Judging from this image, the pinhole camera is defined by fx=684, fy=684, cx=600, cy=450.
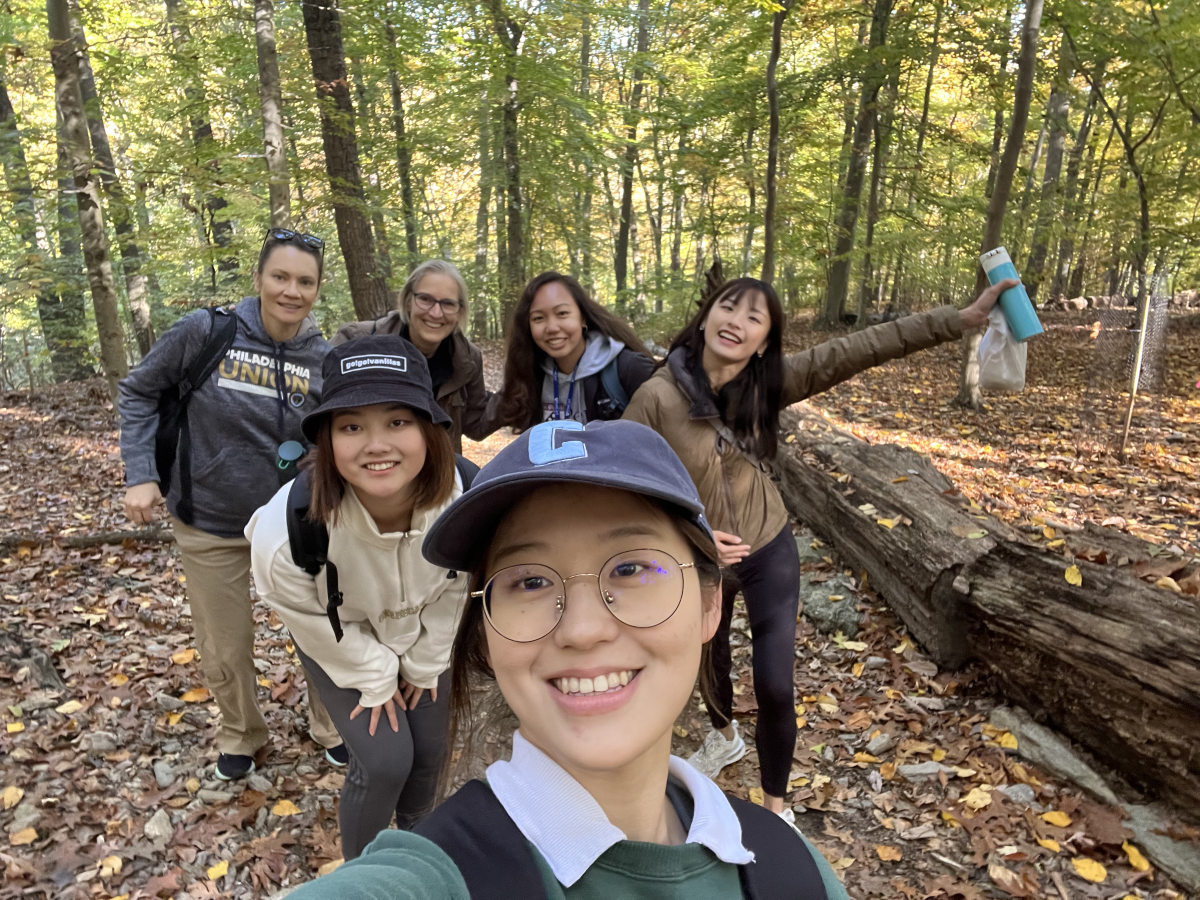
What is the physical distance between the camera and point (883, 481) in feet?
17.9

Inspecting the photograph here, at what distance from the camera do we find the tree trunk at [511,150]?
34.1 feet

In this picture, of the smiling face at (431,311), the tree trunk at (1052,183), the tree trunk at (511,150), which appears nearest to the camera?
the smiling face at (431,311)

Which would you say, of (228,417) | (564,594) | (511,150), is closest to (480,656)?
(564,594)

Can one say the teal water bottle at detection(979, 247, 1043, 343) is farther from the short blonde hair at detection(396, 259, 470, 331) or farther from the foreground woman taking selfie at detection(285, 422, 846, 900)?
the foreground woman taking selfie at detection(285, 422, 846, 900)

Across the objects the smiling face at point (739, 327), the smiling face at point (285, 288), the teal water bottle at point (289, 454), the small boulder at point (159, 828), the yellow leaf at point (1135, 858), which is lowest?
the small boulder at point (159, 828)

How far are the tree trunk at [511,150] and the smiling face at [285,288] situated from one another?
711cm

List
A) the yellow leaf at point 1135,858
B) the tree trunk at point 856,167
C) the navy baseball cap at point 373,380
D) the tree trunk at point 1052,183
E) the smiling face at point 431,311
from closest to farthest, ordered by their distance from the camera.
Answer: the navy baseball cap at point 373,380 → the yellow leaf at point 1135,858 → the smiling face at point 431,311 → the tree trunk at point 1052,183 → the tree trunk at point 856,167

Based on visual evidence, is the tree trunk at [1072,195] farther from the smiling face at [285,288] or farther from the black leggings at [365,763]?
the black leggings at [365,763]

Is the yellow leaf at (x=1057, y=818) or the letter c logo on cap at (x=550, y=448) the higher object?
the letter c logo on cap at (x=550, y=448)

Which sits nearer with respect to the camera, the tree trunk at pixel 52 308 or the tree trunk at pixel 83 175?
the tree trunk at pixel 83 175

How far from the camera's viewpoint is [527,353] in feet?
12.9

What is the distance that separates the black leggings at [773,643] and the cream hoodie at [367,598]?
1.24 meters

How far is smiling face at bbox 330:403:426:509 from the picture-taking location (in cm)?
227

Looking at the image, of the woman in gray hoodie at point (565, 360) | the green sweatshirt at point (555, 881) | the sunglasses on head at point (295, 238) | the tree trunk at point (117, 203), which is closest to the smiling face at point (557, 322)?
the woman in gray hoodie at point (565, 360)
